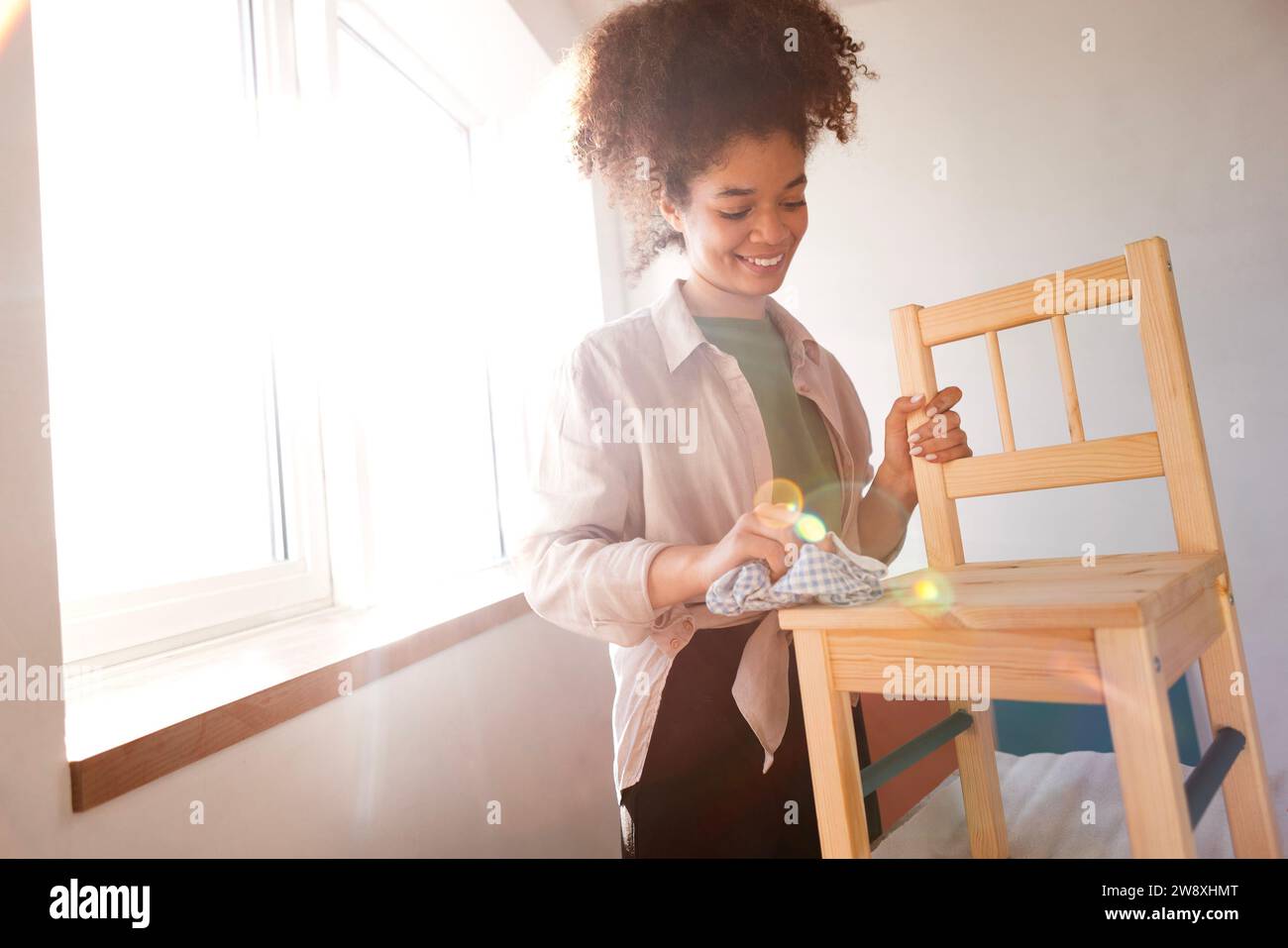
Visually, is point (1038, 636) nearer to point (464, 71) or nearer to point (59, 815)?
point (59, 815)

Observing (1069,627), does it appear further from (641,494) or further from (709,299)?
(709,299)

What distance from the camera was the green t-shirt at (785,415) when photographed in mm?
947

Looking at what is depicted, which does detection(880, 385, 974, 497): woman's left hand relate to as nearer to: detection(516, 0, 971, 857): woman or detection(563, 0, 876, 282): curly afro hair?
detection(516, 0, 971, 857): woman

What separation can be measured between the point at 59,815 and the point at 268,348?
759mm

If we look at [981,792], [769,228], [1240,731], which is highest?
[769,228]

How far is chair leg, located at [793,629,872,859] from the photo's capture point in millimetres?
652

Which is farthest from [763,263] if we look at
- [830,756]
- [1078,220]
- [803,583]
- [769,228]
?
[1078,220]

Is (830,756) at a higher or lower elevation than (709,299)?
lower

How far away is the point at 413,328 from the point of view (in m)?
1.50

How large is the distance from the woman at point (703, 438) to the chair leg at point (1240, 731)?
1.01ft

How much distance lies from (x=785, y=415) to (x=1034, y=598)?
1.39 ft

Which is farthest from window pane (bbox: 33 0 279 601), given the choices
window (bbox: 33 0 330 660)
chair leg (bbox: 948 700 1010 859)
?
chair leg (bbox: 948 700 1010 859)

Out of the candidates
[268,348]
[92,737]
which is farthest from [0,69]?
[268,348]
